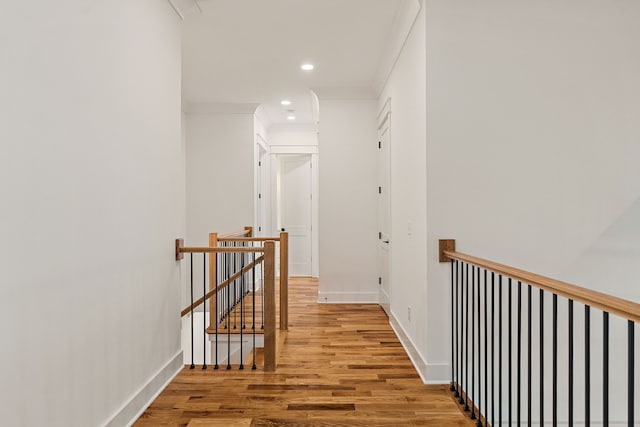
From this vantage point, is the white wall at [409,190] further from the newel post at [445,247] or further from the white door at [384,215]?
the white door at [384,215]

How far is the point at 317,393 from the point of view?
2.81m

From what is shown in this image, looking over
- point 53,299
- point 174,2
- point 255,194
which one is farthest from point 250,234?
point 53,299

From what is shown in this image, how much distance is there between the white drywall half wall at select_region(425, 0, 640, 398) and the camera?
2.91 meters

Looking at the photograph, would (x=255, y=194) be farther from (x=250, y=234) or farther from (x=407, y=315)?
(x=407, y=315)

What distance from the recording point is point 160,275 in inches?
113

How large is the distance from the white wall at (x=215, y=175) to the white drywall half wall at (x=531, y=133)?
390cm

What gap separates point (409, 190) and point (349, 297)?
2.44m

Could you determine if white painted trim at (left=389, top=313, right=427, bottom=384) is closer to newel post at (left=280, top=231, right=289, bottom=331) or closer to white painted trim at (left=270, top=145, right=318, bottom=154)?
newel post at (left=280, top=231, right=289, bottom=331)

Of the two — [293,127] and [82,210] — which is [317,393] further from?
[293,127]

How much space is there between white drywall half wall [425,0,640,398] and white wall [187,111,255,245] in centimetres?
390

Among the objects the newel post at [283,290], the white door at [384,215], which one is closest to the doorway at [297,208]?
the white door at [384,215]

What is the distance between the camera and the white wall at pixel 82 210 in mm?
1488

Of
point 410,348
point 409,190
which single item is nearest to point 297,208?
point 409,190

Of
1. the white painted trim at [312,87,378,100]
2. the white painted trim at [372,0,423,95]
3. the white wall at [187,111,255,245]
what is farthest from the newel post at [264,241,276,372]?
the white wall at [187,111,255,245]
